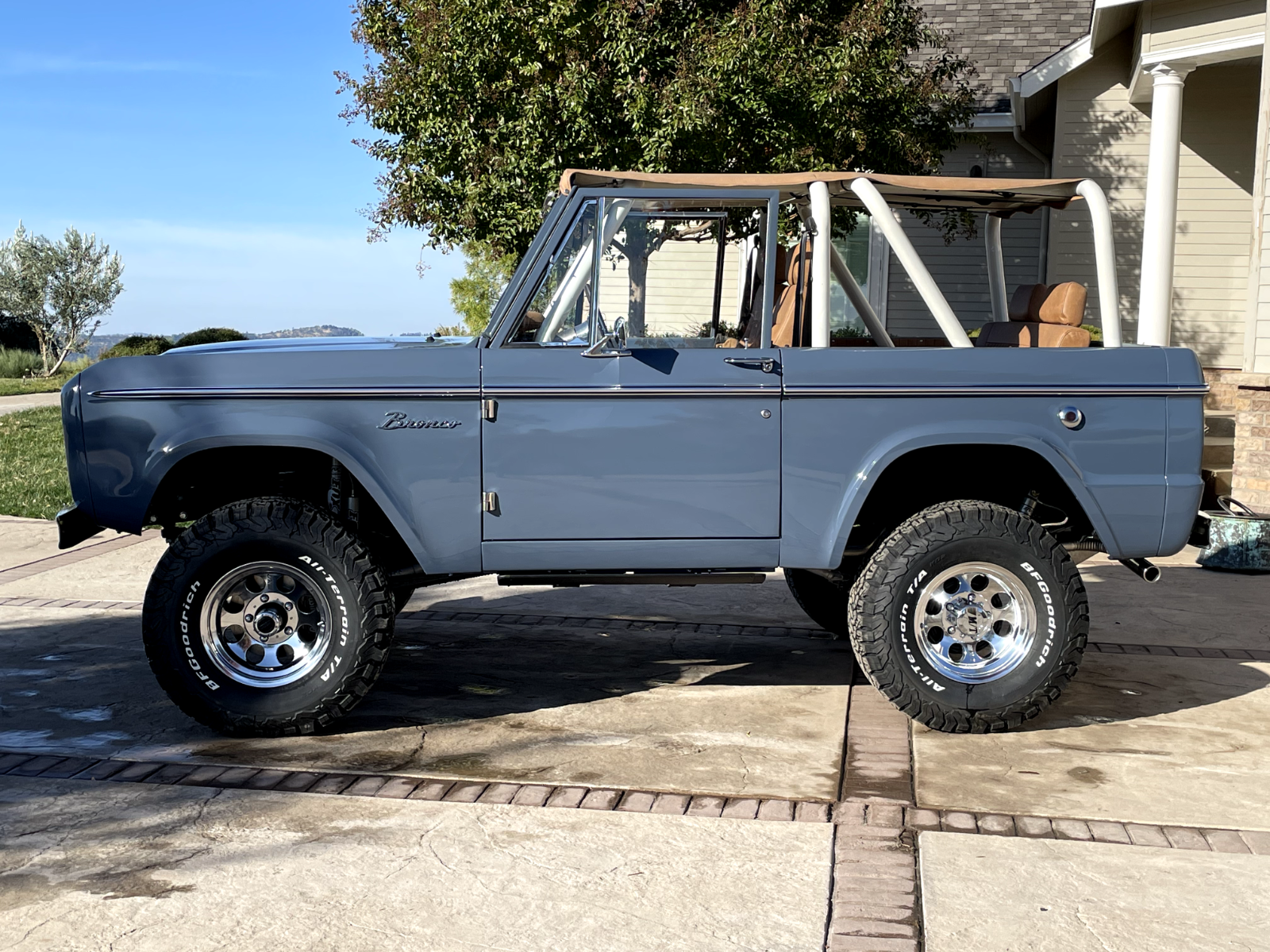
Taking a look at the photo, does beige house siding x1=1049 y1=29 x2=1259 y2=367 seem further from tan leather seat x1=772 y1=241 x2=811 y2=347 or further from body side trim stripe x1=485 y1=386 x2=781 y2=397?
body side trim stripe x1=485 y1=386 x2=781 y2=397

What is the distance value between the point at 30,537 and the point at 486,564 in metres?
6.10

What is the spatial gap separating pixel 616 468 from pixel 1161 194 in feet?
33.6

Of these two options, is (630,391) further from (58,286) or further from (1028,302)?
(58,286)

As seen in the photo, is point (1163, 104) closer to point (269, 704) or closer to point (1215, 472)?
point (1215, 472)

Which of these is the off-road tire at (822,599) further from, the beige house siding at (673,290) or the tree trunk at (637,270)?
the tree trunk at (637,270)

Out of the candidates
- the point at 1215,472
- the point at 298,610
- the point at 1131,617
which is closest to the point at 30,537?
the point at 298,610

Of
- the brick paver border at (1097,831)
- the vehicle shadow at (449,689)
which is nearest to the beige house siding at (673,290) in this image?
the vehicle shadow at (449,689)

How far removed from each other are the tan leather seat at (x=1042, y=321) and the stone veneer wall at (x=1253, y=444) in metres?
4.48

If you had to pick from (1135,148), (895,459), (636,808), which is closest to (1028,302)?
(895,459)

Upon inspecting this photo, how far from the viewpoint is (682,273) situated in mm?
5266

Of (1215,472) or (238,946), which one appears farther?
(1215,472)

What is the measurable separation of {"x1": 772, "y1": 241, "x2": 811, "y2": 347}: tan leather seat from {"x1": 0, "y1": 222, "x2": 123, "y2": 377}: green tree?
30.8m

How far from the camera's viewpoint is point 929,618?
509 cm

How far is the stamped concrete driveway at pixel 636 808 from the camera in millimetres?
3402
